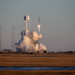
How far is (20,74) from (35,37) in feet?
392

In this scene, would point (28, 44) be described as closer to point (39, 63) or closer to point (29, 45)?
point (29, 45)

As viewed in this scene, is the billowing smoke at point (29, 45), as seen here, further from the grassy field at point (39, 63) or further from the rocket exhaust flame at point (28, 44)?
the grassy field at point (39, 63)

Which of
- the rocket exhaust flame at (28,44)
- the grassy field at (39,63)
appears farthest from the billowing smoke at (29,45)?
the grassy field at (39,63)

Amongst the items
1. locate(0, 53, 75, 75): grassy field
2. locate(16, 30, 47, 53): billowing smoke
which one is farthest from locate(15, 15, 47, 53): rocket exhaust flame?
locate(0, 53, 75, 75): grassy field

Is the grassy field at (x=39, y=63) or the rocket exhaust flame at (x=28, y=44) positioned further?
the rocket exhaust flame at (x=28, y=44)

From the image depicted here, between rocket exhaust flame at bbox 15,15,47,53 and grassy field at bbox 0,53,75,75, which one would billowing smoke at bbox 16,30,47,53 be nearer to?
rocket exhaust flame at bbox 15,15,47,53

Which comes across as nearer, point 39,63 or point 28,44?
point 39,63

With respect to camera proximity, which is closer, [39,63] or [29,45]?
[39,63]

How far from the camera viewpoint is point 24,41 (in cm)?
14350

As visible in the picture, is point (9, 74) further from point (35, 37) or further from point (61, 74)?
point (35, 37)

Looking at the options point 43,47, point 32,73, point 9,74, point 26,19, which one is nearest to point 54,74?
point 32,73

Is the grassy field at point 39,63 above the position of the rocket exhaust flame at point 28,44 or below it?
below

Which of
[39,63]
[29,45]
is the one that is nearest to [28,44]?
[29,45]

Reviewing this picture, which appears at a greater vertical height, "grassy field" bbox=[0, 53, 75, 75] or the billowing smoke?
the billowing smoke
